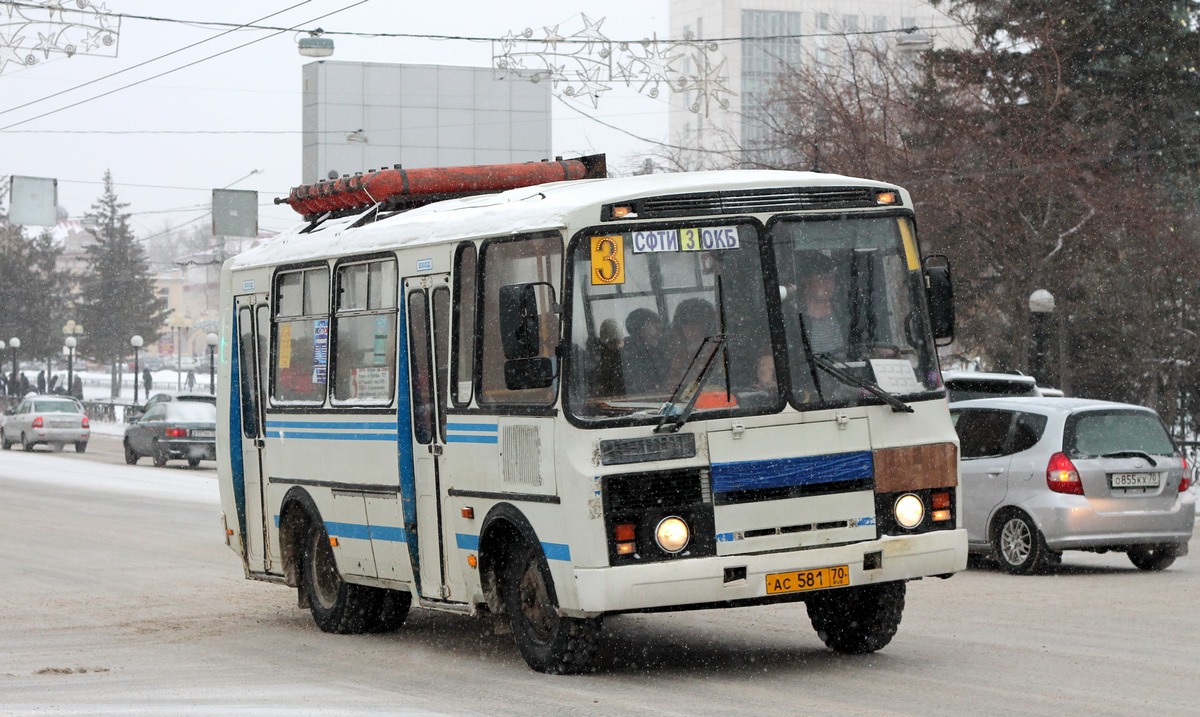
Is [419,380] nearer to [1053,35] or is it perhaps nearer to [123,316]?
[1053,35]

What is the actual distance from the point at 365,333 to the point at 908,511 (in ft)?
12.5

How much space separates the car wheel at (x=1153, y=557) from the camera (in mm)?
16328

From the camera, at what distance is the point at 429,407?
1112 cm

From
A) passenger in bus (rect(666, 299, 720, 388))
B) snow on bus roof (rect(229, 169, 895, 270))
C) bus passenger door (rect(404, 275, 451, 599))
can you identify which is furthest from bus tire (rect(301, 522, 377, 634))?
passenger in bus (rect(666, 299, 720, 388))

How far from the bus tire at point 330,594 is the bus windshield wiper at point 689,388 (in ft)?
12.5

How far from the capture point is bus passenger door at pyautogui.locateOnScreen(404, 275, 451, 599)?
10992 millimetres

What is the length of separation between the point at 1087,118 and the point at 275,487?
28.0 meters

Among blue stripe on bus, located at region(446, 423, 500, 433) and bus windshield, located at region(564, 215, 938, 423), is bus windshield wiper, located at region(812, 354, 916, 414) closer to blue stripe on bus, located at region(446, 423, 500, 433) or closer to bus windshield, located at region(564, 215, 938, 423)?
bus windshield, located at region(564, 215, 938, 423)

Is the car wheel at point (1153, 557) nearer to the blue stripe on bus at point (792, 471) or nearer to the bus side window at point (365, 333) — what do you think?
the blue stripe on bus at point (792, 471)

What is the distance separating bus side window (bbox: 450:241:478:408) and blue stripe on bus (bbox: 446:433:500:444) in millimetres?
187

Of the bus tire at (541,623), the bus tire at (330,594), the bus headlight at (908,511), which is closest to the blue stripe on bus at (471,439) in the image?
the bus tire at (541,623)

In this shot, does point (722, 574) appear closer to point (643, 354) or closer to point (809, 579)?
point (809, 579)

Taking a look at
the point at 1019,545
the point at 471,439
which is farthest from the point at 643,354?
the point at 1019,545

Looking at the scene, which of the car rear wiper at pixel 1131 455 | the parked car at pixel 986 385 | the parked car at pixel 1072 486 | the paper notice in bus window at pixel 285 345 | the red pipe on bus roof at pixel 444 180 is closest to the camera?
the red pipe on bus roof at pixel 444 180
